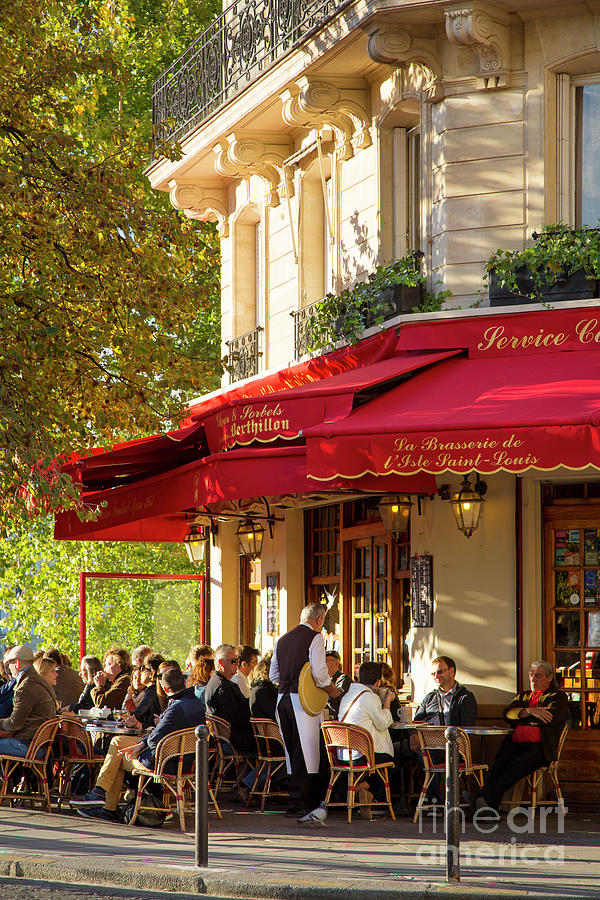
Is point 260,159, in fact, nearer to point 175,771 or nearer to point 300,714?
point 300,714

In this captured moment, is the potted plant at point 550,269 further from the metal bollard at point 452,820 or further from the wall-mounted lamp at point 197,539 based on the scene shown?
the wall-mounted lamp at point 197,539

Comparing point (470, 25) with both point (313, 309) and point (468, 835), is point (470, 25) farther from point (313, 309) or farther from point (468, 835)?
point (468, 835)

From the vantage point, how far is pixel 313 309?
16.5 metres

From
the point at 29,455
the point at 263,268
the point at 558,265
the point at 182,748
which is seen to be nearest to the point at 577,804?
the point at 182,748

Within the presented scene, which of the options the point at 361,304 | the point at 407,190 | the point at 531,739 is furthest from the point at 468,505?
the point at 407,190

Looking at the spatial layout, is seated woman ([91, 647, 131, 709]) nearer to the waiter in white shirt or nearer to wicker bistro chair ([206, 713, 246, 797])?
wicker bistro chair ([206, 713, 246, 797])

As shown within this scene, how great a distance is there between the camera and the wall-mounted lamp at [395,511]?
1391cm

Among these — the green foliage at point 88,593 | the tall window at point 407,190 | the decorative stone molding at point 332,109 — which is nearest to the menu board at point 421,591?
the tall window at point 407,190

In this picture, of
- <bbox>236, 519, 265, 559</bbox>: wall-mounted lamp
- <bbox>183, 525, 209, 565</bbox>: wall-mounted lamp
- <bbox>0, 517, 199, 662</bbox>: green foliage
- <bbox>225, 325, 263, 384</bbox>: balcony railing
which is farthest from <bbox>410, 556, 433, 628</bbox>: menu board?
<bbox>0, 517, 199, 662</bbox>: green foliage

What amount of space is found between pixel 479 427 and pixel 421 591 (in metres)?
3.05

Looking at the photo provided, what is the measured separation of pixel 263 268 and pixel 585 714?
8272 millimetres

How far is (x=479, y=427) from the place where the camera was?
11.0 m

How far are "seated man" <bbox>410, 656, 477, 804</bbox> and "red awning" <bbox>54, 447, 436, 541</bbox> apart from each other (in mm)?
1787

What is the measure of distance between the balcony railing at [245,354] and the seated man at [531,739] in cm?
755
